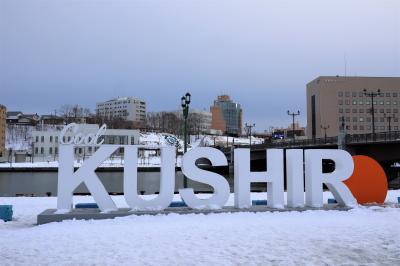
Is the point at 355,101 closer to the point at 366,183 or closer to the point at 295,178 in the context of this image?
the point at 366,183

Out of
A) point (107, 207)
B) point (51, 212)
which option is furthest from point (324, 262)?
point (51, 212)

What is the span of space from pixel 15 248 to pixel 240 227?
268 inches

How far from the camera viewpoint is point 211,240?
499 inches

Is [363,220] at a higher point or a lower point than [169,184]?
lower

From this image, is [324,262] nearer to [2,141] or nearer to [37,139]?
[37,139]

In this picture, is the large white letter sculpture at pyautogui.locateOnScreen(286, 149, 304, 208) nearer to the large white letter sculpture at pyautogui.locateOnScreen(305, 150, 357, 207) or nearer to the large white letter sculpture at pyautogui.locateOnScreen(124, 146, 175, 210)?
the large white letter sculpture at pyautogui.locateOnScreen(305, 150, 357, 207)

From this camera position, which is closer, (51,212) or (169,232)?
(169,232)

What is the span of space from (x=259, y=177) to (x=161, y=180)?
4.21 meters

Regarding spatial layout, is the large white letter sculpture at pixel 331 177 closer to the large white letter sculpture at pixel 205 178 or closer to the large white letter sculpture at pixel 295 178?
the large white letter sculpture at pixel 295 178

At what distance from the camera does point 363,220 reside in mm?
16141

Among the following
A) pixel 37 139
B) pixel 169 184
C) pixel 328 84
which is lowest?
pixel 169 184

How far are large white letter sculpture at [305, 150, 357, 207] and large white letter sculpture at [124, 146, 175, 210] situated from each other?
6088mm

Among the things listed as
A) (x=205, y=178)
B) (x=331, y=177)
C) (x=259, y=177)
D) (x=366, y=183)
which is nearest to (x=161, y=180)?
(x=205, y=178)

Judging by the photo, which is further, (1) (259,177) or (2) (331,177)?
(2) (331,177)
